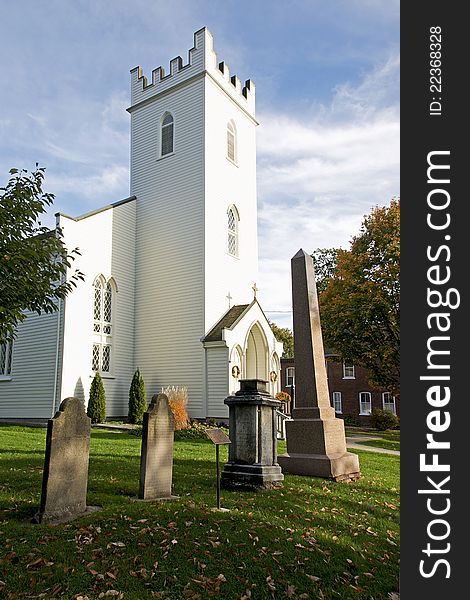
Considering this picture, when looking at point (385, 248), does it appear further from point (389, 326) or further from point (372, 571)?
point (372, 571)

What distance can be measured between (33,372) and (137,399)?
446 cm

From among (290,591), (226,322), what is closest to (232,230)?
(226,322)

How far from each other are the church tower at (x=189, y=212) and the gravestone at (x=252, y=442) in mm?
12139

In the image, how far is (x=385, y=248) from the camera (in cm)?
2377

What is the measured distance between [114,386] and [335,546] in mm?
17486

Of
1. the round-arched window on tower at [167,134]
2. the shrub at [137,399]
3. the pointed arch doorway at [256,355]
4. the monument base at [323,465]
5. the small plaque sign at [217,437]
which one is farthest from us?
the round-arched window on tower at [167,134]

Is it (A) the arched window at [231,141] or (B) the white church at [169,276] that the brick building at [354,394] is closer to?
(B) the white church at [169,276]

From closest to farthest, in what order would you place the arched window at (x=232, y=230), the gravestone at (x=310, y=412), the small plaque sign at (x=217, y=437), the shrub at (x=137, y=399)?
the small plaque sign at (x=217, y=437)
the gravestone at (x=310, y=412)
the shrub at (x=137, y=399)
the arched window at (x=232, y=230)

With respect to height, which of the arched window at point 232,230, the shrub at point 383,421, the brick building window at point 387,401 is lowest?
the shrub at point 383,421

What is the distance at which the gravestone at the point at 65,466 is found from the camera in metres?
6.29

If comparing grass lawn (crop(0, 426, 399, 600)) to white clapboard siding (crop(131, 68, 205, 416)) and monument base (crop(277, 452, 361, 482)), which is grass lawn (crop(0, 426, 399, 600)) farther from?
white clapboard siding (crop(131, 68, 205, 416))

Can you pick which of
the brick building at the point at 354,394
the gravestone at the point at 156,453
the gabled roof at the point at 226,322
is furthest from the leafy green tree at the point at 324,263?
the gravestone at the point at 156,453

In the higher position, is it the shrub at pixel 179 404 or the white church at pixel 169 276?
the white church at pixel 169 276

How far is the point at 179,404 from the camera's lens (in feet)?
63.5
